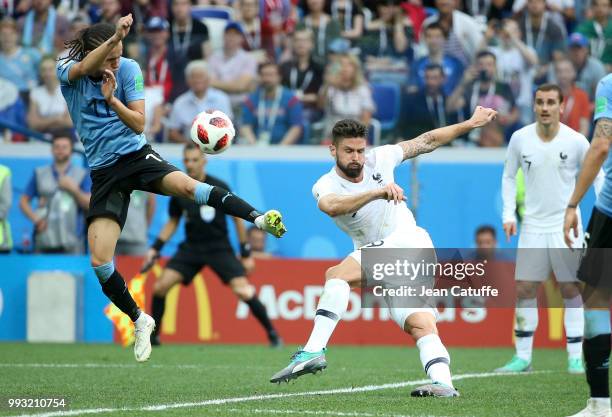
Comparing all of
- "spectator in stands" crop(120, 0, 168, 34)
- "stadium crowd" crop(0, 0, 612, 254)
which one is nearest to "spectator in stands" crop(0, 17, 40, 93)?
"stadium crowd" crop(0, 0, 612, 254)

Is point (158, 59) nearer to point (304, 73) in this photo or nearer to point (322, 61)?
point (304, 73)

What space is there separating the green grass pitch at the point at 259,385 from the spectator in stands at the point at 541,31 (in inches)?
250

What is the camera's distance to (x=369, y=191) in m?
7.11

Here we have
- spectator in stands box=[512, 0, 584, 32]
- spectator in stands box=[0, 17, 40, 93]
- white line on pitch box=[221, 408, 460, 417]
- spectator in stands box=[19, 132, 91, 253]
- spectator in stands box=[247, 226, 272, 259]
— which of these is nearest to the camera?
white line on pitch box=[221, 408, 460, 417]

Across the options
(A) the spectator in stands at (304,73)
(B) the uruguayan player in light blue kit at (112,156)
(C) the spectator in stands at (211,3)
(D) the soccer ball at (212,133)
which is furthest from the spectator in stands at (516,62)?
(B) the uruguayan player in light blue kit at (112,156)

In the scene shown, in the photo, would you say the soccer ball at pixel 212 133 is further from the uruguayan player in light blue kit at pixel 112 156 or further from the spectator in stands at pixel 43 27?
the spectator in stands at pixel 43 27

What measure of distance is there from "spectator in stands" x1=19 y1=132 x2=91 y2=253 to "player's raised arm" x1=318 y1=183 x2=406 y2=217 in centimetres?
829

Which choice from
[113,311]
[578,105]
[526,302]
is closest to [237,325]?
[113,311]

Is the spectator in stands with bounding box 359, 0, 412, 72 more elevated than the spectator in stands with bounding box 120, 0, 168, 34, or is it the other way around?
the spectator in stands with bounding box 120, 0, 168, 34

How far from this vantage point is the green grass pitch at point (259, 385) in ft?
22.1

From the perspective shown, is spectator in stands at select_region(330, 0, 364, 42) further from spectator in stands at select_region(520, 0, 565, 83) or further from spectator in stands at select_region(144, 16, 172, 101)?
spectator in stands at select_region(144, 16, 172, 101)

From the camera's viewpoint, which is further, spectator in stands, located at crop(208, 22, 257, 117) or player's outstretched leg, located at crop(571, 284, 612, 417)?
spectator in stands, located at crop(208, 22, 257, 117)

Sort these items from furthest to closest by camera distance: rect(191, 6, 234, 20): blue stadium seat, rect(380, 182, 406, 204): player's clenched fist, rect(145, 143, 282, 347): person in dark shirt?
rect(191, 6, 234, 20): blue stadium seat
rect(145, 143, 282, 347): person in dark shirt
rect(380, 182, 406, 204): player's clenched fist

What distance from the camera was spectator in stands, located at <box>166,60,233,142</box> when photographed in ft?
52.5
